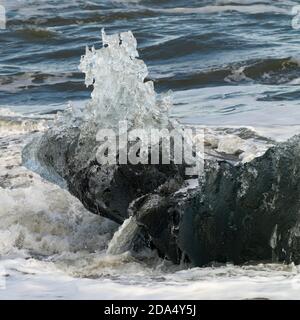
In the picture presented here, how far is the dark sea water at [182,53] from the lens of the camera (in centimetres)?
1000

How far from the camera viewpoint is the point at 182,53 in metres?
13.7

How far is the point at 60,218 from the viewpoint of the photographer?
5641mm

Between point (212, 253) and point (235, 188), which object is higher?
point (235, 188)

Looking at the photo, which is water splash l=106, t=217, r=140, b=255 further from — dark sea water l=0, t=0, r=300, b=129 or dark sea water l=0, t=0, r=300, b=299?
dark sea water l=0, t=0, r=300, b=129

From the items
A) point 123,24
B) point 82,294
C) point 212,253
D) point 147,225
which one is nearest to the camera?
point 82,294

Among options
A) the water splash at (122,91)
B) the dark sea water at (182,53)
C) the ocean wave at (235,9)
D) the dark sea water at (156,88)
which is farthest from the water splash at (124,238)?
the ocean wave at (235,9)

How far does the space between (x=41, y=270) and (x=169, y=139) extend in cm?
119

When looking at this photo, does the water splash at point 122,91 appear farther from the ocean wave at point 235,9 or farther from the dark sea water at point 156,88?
the ocean wave at point 235,9

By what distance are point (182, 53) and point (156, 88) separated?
2.50 metres

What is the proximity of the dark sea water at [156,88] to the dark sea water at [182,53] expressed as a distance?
0.9 inches

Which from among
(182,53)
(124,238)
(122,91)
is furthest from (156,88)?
(124,238)

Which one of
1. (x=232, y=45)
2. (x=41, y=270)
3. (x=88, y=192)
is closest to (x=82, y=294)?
(x=41, y=270)

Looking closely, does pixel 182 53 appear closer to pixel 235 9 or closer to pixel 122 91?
pixel 235 9
